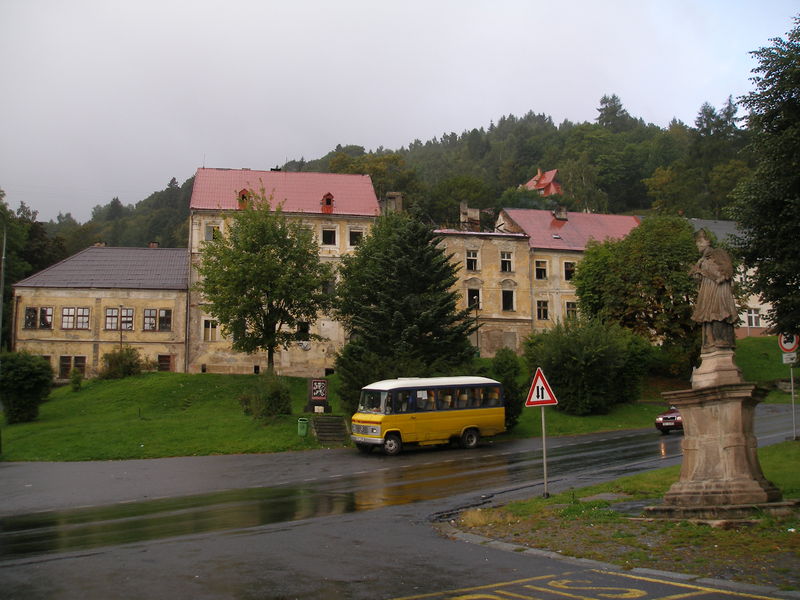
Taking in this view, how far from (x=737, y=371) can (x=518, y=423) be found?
23.4m

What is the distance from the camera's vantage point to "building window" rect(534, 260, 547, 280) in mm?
61250

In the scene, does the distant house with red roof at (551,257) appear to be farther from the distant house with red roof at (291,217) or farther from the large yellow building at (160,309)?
the large yellow building at (160,309)

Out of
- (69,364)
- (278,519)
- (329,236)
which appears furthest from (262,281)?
(278,519)

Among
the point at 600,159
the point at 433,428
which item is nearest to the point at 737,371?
the point at 433,428

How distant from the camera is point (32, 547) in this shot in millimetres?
12094

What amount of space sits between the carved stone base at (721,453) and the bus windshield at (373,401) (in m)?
16.3

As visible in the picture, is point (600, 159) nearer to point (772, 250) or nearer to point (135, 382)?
point (135, 382)

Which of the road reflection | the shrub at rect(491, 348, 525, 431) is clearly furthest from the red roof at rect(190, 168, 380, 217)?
the road reflection

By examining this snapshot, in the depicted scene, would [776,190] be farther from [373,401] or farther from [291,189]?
[291,189]

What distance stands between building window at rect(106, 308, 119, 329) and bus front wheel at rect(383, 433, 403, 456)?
33697mm

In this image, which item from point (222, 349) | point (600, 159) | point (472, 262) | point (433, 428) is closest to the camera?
point (433, 428)

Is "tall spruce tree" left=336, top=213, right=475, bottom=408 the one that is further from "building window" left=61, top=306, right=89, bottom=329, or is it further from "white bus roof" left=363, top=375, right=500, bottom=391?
"building window" left=61, top=306, right=89, bottom=329

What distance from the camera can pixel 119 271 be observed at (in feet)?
188

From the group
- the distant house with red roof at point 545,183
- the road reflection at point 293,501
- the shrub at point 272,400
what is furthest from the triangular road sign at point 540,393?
the distant house with red roof at point 545,183
